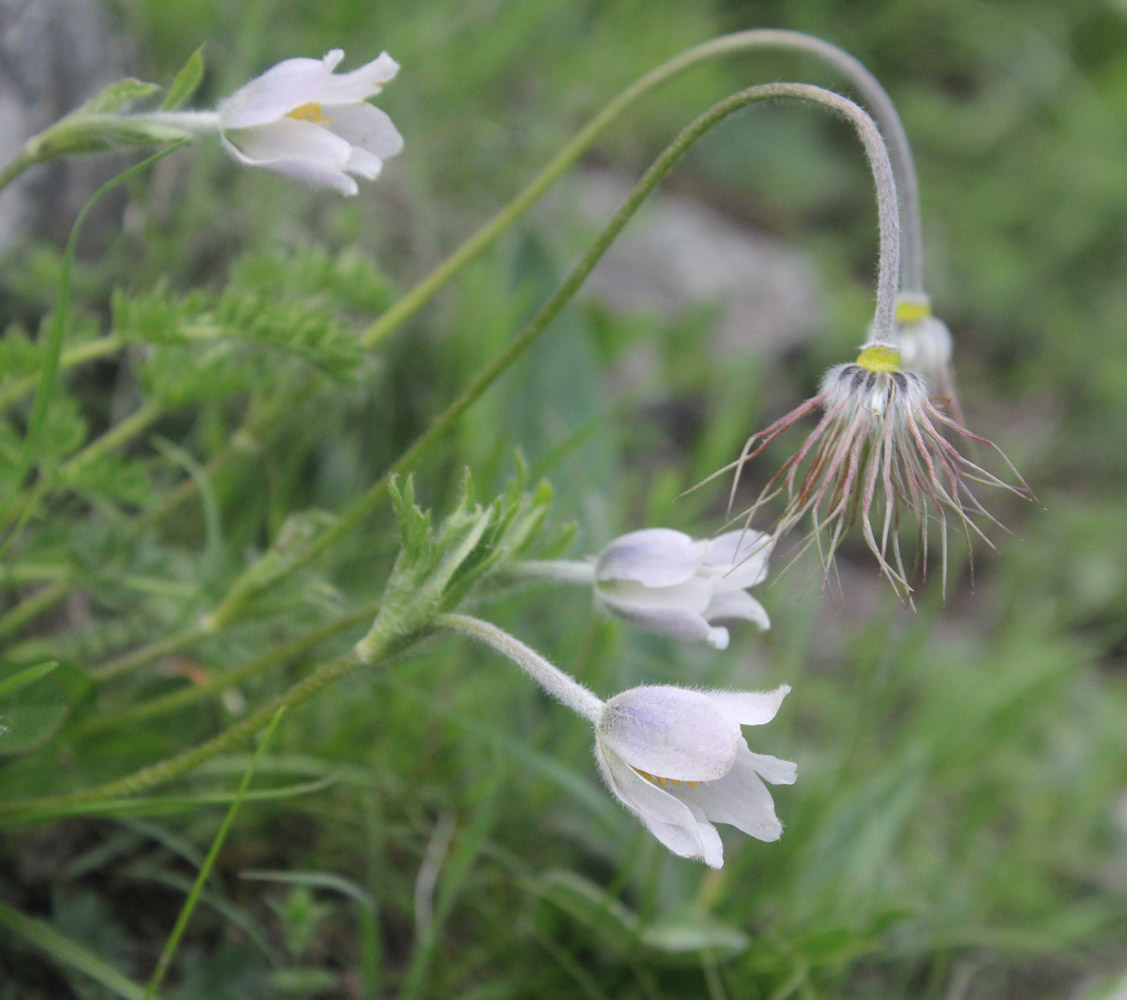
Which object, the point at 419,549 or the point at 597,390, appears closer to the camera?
the point at 419,549

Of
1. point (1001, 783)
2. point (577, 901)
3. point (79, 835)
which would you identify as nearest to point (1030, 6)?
point (1001, 783)

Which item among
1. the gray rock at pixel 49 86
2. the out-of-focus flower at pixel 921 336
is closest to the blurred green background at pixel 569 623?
the gray rock at pixel 49 86

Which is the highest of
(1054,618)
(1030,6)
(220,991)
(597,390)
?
(1030,6)

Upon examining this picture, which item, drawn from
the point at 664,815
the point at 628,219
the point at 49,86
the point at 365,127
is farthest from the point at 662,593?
the point at 49,86

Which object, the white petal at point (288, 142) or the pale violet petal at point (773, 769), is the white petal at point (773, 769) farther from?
the white petal at point (288, 142)

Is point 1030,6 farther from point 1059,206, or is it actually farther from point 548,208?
point 548,208

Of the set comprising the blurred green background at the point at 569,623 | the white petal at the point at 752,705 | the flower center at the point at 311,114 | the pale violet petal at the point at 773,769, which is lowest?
the blurred green background at the point at 569,623

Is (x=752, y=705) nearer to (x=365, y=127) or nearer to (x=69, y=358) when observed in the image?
(x=365, y=127)
